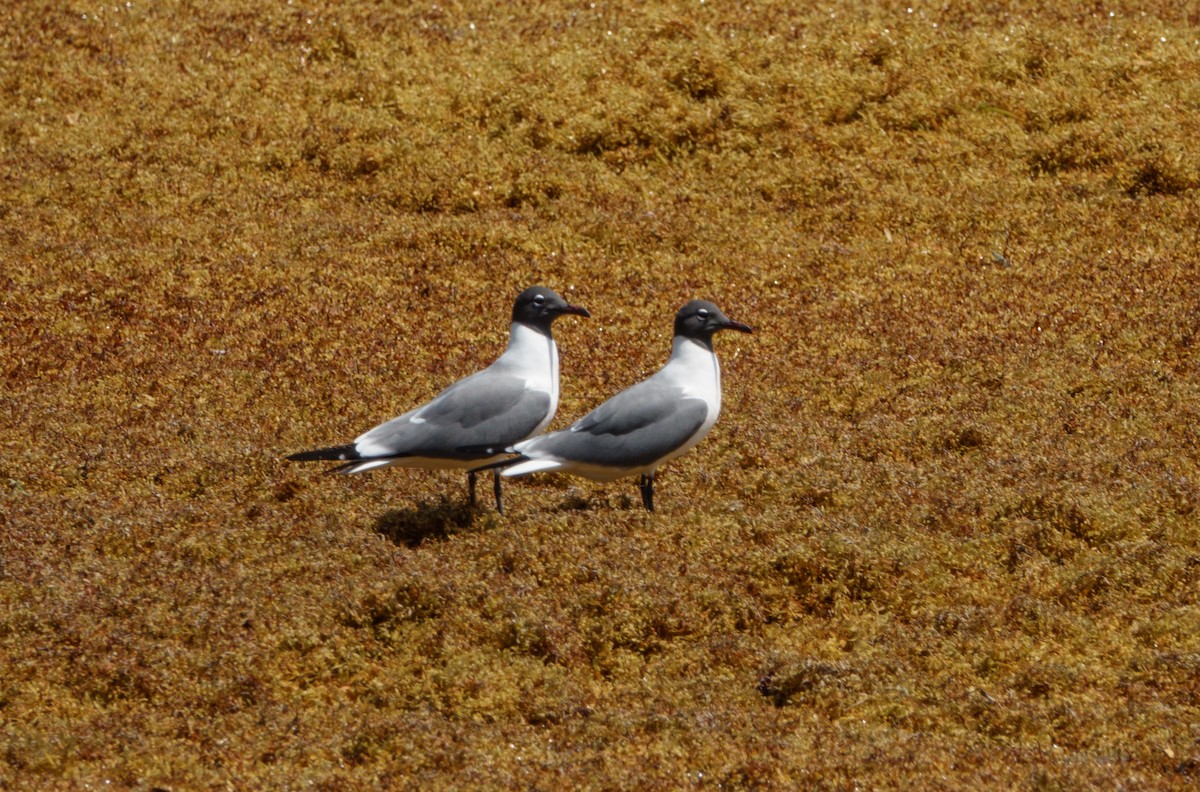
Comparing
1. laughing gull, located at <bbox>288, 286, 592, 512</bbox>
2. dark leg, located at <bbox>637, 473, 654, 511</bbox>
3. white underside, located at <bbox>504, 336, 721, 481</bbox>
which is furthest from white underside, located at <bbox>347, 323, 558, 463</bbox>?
dark leg, located at <bbox>637, 473, 654, 511</bbox>

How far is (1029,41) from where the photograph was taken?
71.3 feet

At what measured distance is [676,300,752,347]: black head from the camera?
1158 cm

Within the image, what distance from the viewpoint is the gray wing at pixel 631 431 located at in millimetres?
10812

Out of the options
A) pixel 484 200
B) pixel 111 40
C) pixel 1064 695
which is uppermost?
pixel 111 40

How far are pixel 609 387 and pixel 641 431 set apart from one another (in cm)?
391

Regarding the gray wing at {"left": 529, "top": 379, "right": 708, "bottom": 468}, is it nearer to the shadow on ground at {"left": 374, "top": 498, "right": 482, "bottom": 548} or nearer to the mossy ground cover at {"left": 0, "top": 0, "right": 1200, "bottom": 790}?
the mossy ground cover at {"left": 0, "top": 0, "right": 1200, "bottom": 790}

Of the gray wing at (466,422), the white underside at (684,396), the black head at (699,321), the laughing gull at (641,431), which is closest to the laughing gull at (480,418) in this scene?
the gray wing at (466,422)

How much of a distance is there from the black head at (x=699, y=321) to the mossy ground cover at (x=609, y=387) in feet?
4.30

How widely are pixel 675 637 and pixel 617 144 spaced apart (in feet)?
38.0

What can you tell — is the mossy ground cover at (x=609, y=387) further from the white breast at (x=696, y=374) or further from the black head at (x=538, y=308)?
the black head at (x=538, y=308)

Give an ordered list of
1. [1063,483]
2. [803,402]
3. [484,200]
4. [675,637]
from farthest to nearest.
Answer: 1. [484,200]
2. [803,402]
3. [1063,483]
4. [675,637]

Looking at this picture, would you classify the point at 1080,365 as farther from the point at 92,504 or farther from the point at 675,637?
the point at 92,504

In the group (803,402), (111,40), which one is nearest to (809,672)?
(803,402)

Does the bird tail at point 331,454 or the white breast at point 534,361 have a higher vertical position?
the white breast at point 534,361
